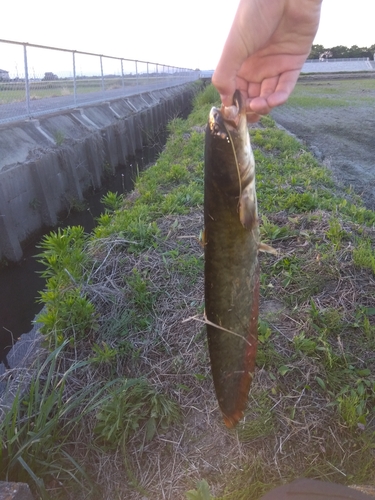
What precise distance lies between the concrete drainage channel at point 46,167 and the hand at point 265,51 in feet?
8.20

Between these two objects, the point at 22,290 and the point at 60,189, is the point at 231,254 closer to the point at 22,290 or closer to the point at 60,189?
the point at 22,290

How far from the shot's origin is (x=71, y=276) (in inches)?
160

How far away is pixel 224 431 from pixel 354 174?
799 cm

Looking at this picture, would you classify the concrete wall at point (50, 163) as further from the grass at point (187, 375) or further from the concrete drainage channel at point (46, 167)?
the grass at point (187, 375)

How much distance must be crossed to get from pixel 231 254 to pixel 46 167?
801cm

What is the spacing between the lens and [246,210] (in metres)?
1.62

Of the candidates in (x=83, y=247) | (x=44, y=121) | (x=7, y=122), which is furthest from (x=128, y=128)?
(x=83, y=247)

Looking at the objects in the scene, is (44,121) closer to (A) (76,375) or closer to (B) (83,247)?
(B) (83,247)

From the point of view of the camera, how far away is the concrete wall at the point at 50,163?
7.66 meters

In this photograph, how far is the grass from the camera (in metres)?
2.75

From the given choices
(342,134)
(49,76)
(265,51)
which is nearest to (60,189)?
(49,76)

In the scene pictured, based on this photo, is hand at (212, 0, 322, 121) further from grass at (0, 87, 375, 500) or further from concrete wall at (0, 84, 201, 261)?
concrete wall at (0, 84, 201, 261)

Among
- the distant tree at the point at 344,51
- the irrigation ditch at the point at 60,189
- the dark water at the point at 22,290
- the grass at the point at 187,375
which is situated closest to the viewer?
the grass at the point at 187,375

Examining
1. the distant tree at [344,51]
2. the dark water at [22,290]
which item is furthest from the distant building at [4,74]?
the distant tree at [344,51]
